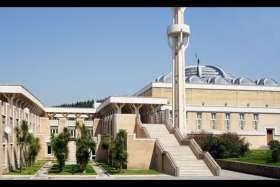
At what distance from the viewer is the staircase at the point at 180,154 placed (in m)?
22.3

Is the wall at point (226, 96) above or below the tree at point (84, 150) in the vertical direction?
above

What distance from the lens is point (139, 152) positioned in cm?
2623

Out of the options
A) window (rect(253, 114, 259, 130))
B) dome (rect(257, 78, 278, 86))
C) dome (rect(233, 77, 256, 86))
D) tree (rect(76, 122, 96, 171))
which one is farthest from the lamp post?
dome (rect(257, 78, 278, 86))

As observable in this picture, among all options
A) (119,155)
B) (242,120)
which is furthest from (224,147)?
(242,120)

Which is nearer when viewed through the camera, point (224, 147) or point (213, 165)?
point (213, 165)

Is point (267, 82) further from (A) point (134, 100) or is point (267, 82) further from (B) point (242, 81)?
(A) point (134, 100)

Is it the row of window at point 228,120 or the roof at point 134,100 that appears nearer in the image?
the roof at point 134,100

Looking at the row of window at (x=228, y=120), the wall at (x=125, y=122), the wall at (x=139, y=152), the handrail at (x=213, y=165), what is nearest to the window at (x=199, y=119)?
the row of window at (x=228, y=120)

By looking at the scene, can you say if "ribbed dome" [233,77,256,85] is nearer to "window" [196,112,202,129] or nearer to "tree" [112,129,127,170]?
"window" [196,112,202,129]

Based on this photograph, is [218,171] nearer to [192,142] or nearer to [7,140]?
[192,142]

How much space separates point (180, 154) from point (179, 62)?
10407 millimetres

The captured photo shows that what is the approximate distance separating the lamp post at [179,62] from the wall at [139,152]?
7.21 meters

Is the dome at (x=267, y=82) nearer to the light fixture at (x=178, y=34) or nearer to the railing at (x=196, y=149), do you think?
the light fixture at (x=178, y=34)
